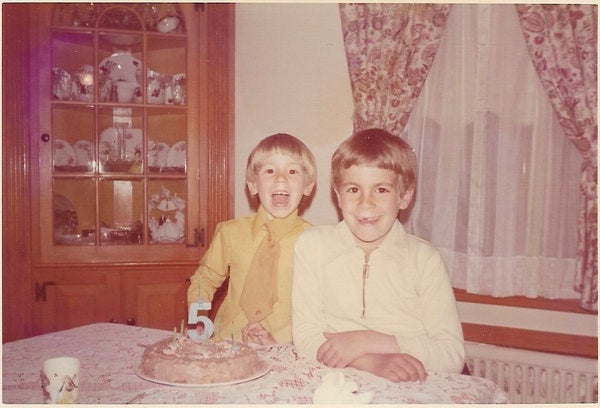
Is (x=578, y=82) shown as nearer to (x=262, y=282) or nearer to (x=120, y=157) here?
(x=262, y=282)

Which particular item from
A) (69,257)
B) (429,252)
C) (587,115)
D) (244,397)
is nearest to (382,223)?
(429,252)

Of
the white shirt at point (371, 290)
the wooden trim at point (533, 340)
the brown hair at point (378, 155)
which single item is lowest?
the wooden trim at point (533, 340)

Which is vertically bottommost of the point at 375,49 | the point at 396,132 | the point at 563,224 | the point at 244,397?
the point at 244,397

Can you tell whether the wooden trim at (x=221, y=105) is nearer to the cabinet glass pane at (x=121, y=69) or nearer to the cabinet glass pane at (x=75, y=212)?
the cabinet glass pane at (x=121, y=69)

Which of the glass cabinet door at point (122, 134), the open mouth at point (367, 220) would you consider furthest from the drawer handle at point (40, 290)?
the open mouth at point (367, 220)

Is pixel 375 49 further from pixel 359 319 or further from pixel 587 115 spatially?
pixel 359 319

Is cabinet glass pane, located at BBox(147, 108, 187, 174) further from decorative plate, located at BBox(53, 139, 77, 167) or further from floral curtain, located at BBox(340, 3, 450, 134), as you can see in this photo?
floral curtain, located at BBox(340, 3, 450, 134)

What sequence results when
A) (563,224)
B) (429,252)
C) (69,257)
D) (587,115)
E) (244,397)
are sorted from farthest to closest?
1. (69,257)
2. (563,224)
3. (587,115)
4. (429,252)
5. (244,397)
